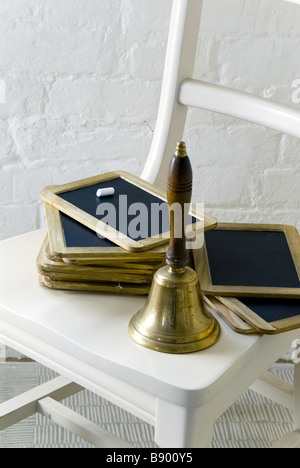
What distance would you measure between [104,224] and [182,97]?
331 millimetres

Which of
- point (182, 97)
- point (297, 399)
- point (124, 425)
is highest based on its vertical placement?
point (182, 97)

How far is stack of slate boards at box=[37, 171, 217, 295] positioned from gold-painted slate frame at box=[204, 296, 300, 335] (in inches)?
3.3

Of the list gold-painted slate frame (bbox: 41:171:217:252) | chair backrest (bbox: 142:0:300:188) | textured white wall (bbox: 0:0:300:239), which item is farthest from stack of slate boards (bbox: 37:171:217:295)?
textured white wall (bbox: 0:0:300:239)

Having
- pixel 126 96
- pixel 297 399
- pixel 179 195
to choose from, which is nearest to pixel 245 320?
pixel 179 195

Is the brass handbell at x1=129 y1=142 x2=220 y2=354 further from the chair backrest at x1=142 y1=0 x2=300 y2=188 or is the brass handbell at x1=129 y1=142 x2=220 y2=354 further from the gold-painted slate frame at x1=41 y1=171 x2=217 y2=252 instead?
the chair backrest at x1=142 y1=0 x2=300 y2=188

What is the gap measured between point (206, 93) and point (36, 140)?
1.72ft

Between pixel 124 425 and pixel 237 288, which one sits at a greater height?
pixel 237 288

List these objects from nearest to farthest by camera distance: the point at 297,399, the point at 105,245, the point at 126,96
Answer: the point at 105,245 → the point at 297,399 → the point at 126,96

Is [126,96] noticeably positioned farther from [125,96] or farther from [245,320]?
[245,320]

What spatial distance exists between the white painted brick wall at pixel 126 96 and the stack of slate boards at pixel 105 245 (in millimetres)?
585

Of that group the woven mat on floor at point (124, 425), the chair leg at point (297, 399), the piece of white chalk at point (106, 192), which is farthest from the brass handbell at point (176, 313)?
the woven mat on floor at point (124, 425)

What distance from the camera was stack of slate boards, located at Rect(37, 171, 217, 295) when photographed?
73cm

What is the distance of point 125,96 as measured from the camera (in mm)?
1354

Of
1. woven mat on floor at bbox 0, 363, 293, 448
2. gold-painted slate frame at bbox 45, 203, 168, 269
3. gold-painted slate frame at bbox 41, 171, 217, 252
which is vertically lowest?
woven mat on floor at bbox 0, 363, 293, 448
